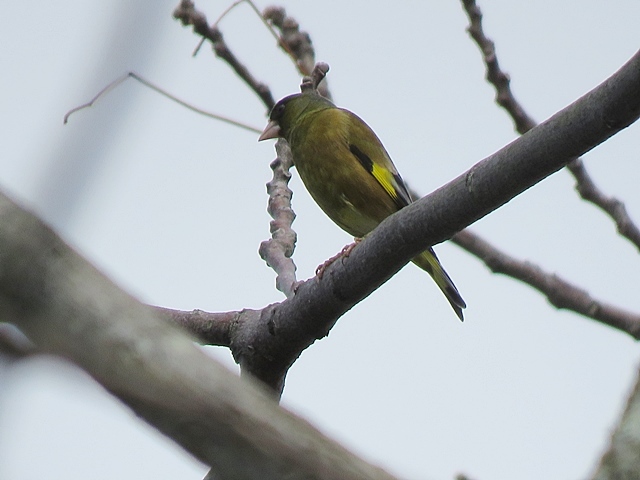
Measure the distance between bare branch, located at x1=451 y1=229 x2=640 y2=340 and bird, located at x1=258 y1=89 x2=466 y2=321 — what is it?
6.11 feet

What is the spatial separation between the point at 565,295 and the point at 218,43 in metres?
2.27

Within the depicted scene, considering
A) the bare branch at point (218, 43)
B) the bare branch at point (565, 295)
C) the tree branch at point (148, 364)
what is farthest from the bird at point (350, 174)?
the tree branch at point (148, 364)

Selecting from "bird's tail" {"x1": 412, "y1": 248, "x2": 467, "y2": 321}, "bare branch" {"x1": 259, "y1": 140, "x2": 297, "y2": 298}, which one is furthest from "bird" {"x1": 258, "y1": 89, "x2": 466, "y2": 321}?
"bare branch" {"x1": 259, "y1": 140, "x2": 297, "y2": 298}

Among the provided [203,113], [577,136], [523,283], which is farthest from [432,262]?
[577,136]

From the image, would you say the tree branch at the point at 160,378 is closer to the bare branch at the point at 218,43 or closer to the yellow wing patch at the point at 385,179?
the bare branch at the point at 218,43

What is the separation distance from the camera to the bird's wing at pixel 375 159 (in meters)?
5.89

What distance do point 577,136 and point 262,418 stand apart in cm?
167

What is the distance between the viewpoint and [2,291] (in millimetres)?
1181

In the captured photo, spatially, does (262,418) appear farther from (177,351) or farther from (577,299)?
(577,299)

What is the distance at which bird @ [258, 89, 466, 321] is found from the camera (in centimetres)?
584

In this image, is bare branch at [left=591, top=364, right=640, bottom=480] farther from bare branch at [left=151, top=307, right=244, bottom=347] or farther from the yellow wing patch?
the yellow wing patch

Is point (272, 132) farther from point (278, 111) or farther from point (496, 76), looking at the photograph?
point (496, 76)

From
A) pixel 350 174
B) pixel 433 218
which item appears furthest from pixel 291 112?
pixel 433 218

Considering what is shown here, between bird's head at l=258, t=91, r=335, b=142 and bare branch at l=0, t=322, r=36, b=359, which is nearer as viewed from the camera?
bare branch at l=0, t=322, r=36, b=359
